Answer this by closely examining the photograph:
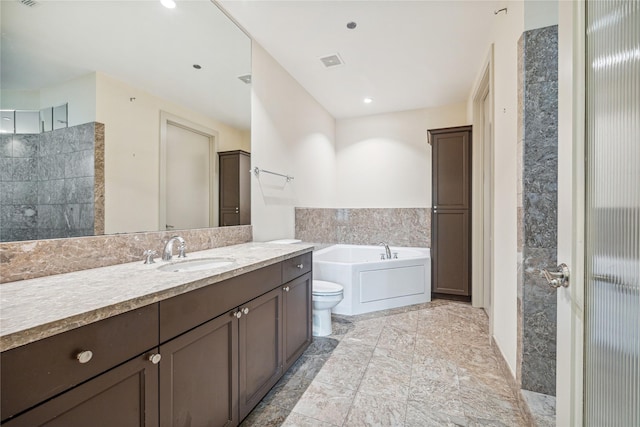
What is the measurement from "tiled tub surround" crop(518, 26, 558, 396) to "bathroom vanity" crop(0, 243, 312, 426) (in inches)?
57.1

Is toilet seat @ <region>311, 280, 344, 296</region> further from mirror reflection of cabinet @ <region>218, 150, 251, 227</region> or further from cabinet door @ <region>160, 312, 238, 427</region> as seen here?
cabinet door @ <region>160, 312, 238, 427</region>

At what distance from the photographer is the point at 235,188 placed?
2340mm

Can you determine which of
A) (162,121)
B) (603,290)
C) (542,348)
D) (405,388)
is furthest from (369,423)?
(162,121)

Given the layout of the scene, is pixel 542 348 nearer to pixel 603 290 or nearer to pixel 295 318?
pixel 603 290

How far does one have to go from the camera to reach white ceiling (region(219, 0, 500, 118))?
2113 mm

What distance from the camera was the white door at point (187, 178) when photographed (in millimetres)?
1801

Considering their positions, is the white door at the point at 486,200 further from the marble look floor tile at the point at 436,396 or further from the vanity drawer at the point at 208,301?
the vanity drawer at the point at 208,301

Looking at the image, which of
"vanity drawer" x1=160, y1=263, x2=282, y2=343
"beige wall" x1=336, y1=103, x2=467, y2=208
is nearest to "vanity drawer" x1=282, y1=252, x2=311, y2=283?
"vanity drawer" x1=160, y1=263, x2=282, y2=343

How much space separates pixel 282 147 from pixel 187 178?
1.34 metres

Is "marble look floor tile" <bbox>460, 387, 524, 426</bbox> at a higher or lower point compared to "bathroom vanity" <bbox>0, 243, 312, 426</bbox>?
lower

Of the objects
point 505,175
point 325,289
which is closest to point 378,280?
point 325,289

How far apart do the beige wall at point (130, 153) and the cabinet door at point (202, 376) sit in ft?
2.54

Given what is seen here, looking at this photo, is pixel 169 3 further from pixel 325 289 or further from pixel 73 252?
pixel 325 289

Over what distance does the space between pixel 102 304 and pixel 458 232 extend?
356 cm
